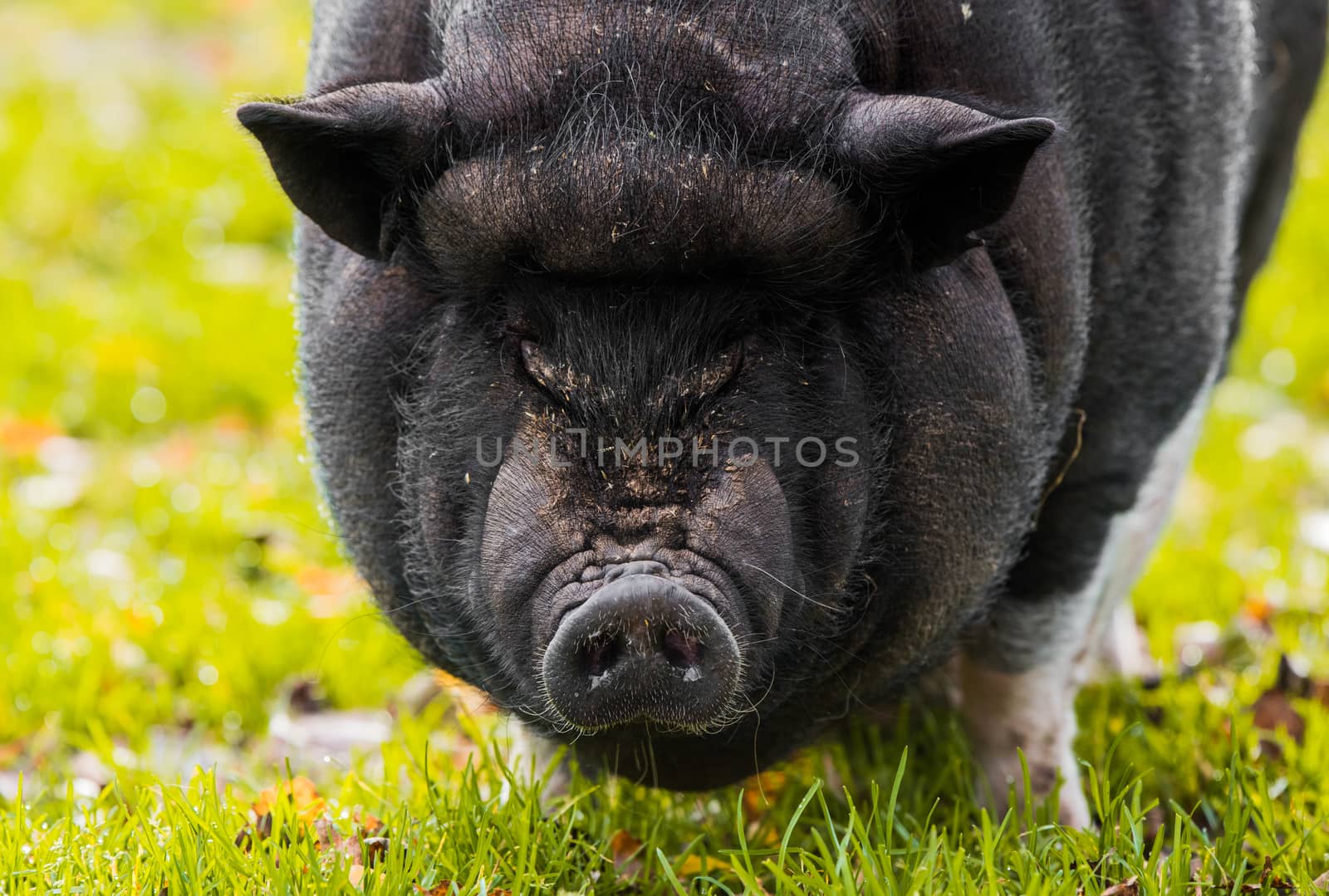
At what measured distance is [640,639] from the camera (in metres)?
2.76

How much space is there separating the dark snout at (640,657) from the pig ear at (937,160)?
0.88 meters

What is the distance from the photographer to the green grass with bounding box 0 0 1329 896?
3414mm

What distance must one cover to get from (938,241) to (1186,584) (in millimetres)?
3373

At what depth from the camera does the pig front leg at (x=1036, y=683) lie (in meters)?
4.33

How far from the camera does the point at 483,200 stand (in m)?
3.04

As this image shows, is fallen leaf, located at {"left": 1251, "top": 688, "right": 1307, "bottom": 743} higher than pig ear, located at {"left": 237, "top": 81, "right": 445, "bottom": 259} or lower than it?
lower

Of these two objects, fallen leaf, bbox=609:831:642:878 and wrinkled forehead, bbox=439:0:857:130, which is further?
fallen leaf, bbox=609:831:642:878

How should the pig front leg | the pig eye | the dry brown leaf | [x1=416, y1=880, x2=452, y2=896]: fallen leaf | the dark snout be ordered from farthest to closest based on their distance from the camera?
1. the pig front leg
2. [x1=416, y1=880, x2=452, y2=896]: fallen leaf
3. the dry brown leaf
4. the pig eye
5. the dark snout

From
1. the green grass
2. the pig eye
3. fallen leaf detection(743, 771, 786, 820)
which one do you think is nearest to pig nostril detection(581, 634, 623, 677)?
the pig eye

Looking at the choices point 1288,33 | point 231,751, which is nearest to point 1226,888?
point 231,751

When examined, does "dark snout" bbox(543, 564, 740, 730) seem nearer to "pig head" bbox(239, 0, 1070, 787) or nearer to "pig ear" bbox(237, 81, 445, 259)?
"pig head" bbox(239, 0, 1070, 787)

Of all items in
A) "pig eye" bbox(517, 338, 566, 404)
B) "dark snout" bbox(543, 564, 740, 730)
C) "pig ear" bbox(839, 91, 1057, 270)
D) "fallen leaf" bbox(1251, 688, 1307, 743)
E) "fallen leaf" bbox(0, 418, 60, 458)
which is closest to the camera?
"dark snout" bbox(543, 564, 740, 730)

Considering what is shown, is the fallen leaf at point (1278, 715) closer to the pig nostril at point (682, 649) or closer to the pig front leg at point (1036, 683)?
the pig front leg at point (1036, 683)

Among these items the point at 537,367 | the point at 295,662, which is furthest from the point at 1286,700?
the point at 295,662
